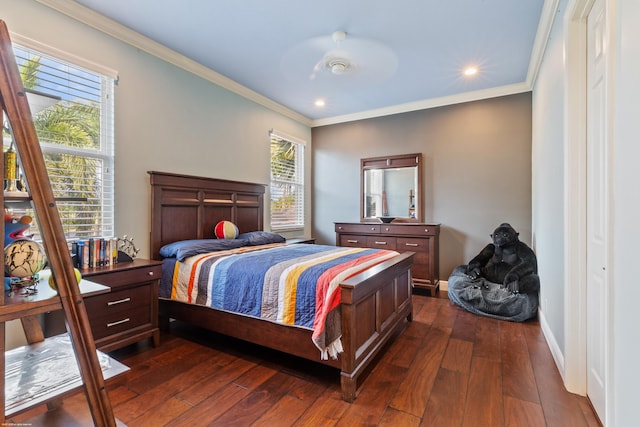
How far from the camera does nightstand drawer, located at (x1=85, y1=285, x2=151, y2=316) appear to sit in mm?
2109

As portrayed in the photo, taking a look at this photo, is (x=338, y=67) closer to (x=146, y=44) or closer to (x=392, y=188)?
(x=146, y=44)

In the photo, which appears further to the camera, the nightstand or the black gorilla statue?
the black gorilla statue

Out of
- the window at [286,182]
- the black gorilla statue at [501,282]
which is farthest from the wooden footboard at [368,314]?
the window at [286,182]

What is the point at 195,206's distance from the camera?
11.1 feet

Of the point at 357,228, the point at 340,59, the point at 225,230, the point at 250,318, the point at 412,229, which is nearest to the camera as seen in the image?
the point at 250,318

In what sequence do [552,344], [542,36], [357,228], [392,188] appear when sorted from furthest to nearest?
[392,188], [357,228], [542,36], [552,344]

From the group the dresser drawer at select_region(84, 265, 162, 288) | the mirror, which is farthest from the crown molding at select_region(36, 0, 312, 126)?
the dresser drawer at select_region(84, 265, 162, 288)

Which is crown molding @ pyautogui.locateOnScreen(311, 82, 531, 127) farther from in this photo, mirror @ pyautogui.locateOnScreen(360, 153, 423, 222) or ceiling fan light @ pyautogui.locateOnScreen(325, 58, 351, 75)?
ceiling fan light @ pyautogui.locateOnScreen(325, 58, 351, 75)

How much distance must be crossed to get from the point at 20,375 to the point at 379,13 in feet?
9.89

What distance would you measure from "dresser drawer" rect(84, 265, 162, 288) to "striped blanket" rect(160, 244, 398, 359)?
22 cm

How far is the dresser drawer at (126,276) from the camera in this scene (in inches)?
84.0

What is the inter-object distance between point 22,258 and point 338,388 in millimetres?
1757

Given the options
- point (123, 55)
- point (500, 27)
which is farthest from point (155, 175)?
point (500, 27)

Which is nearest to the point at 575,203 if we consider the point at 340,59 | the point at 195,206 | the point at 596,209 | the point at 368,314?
the point at 596,209
